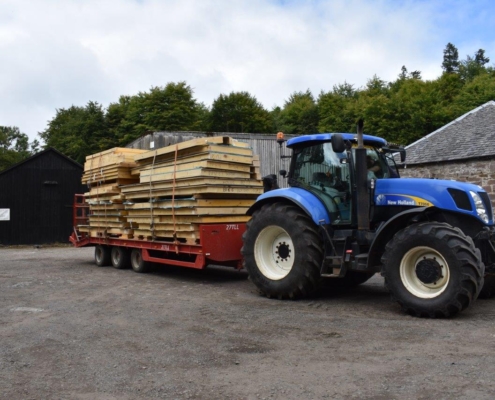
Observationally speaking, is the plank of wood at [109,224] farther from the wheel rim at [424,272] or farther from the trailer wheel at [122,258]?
the wheel rim at [424,272]

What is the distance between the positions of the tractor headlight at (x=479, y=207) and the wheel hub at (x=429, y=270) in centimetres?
Result: 101

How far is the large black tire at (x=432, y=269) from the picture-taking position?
263 inches

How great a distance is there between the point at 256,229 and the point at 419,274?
2.92 m

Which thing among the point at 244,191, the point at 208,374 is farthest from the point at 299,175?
the point at 208,374

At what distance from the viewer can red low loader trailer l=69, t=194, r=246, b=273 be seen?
10.5 m

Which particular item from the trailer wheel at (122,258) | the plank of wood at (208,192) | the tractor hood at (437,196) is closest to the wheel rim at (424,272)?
the tractor hood at (437,196)

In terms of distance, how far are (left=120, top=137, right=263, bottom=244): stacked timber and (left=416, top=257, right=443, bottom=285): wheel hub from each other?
14.9 feet

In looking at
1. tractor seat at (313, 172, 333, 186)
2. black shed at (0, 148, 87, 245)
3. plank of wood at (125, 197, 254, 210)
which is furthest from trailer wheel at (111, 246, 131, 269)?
black shed at (0, 148, 87, 245)

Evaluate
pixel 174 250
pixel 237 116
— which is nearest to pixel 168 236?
pixel 174 250

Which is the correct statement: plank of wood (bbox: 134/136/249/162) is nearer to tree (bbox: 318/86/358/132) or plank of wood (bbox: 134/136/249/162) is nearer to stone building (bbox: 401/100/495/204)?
stone building (bbox: 401/100/495/204)

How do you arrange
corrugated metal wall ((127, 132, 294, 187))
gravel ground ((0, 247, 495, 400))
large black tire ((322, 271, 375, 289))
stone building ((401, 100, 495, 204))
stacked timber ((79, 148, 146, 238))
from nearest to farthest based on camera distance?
gravel ground ((0, 247, 495, 400)) < large black tire ((322, 271, 375, 289)) < stacked timber ((79, 148, 146, 238)) < stone building ((401, 100, 495, 204)) < corrugated metal wall ((127, 132, 294, 187))

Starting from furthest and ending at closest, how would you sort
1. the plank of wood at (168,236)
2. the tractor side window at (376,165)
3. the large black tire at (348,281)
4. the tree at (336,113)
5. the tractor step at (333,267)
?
1. the tree at (336,113)
2. the plank of wood at (168,236)
3. the large black tire at (348,281)
4. the tractor side window at (376,165)
5. the tractor step at (333,267)

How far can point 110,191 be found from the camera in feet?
43.4

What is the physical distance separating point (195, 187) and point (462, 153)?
9613 millimetres
